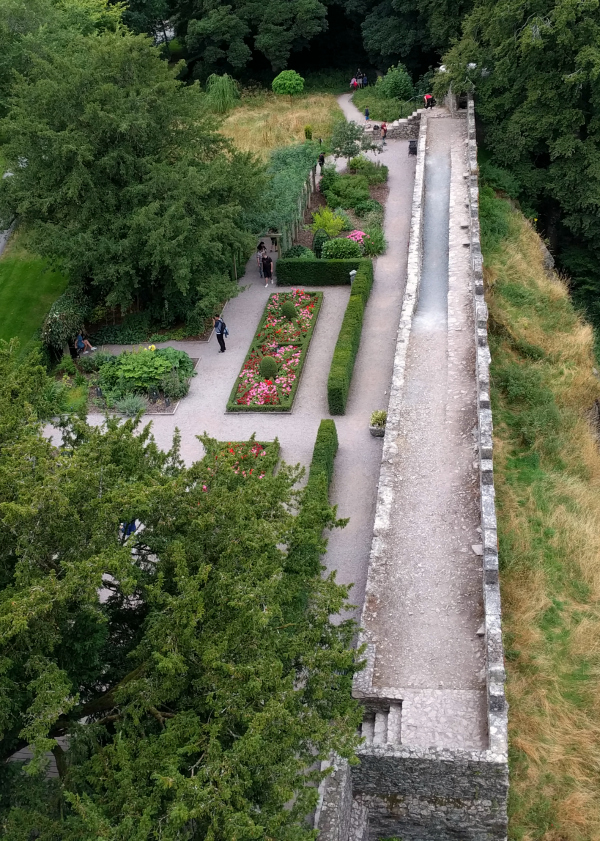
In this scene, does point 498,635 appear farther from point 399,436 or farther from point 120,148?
point 120,148

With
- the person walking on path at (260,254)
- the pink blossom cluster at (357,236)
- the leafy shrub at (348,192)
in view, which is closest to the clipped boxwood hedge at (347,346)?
the pink blossom cluster at (357,236)

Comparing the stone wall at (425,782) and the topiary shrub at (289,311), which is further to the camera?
the topiary shrub at (289,311)

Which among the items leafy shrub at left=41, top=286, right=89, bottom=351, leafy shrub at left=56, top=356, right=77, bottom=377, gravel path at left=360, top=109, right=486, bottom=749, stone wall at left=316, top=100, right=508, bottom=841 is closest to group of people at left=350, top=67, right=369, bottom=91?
gravel path at left=360, top=109, right=486, bottom=749

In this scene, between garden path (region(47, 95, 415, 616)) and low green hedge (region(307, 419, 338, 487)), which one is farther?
low green hedge (region(307, 419, 338, 487))

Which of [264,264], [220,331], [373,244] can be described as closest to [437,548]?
[220,331]

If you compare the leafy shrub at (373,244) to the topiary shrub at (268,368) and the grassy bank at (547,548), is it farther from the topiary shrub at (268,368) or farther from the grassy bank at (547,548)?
the topiary shrub at (268,368)

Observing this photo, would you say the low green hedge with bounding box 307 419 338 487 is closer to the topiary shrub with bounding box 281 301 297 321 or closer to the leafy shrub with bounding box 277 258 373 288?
the topiary shrub with bounding box 281 301 297 321
